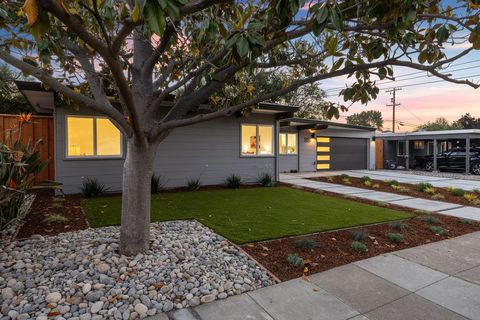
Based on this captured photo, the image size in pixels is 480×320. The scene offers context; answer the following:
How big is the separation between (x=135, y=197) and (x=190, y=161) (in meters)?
6.13

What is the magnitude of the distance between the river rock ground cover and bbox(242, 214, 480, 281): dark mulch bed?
27cm

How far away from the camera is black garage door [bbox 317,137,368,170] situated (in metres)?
16.8

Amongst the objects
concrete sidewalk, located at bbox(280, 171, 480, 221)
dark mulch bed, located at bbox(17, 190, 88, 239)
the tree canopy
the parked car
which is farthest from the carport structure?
the tree canopy

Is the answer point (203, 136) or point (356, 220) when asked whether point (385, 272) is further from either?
point (203, 136)

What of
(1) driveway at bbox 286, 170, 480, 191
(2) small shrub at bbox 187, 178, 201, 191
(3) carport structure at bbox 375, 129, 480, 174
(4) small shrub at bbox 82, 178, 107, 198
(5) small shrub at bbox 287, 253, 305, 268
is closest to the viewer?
(5) small shrub at bbox 287, 253, 305, 268

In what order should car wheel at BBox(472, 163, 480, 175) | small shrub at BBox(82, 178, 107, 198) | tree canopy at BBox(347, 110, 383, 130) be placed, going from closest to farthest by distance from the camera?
1. small shrub at BBox(82, 178, 107, 198)
2. car wheel at BBox(472, 163, 480, 175)
3. tree canopy at BBox(347, 110, 383, 130)

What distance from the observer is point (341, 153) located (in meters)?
17.6

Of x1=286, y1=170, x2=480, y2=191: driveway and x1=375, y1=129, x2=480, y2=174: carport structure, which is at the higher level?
x1=375, y1=129, x2=480, y2=174: carport structure

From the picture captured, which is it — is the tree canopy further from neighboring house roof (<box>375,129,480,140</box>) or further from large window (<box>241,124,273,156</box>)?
large window (<box>241,124,273,156</box>)

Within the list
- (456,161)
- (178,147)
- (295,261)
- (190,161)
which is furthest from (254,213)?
(456,161)

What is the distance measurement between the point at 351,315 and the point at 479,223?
479 cm

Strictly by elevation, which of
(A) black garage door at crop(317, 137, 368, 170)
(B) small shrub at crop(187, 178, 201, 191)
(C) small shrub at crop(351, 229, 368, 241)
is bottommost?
(C) small shrub at crop(351, 229, 368, 241)

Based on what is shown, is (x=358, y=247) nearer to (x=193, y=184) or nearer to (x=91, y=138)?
(x=193, y=184)

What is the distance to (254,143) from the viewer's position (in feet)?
35.2
